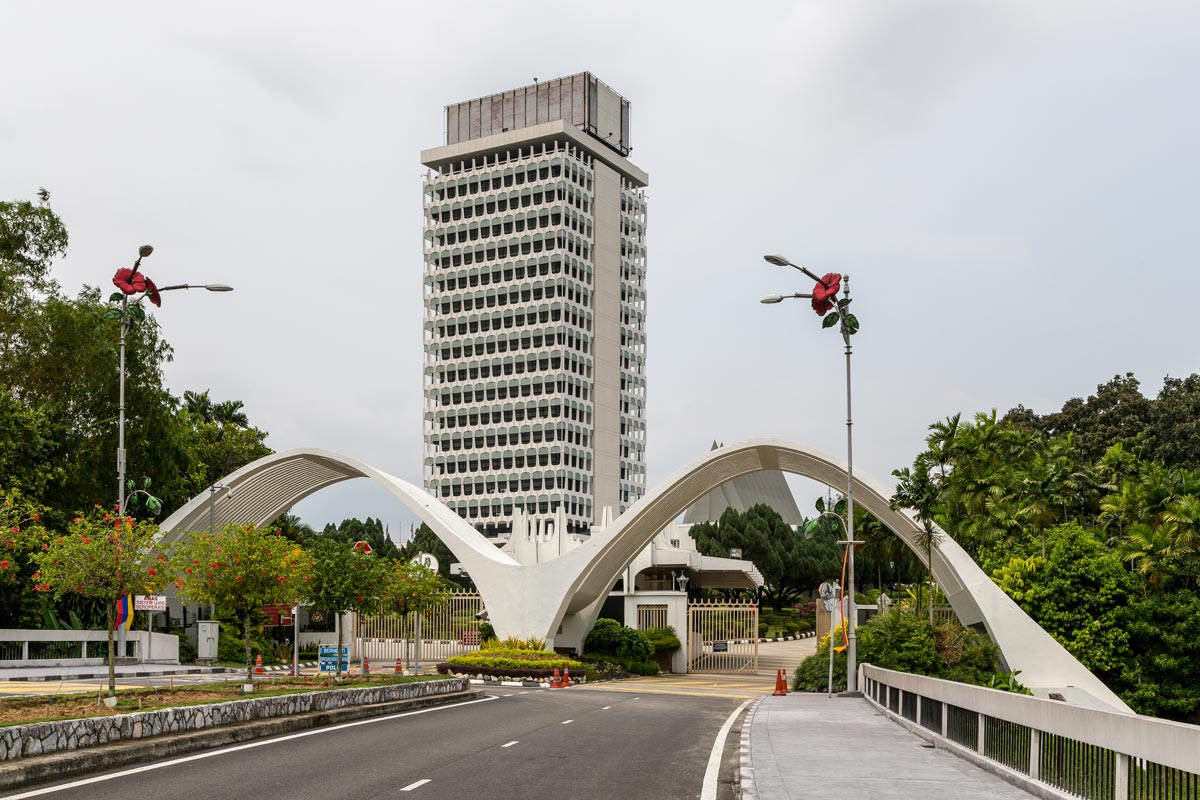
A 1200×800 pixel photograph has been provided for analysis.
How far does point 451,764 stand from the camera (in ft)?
48.1

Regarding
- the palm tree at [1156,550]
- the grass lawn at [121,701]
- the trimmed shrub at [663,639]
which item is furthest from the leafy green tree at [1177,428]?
the grass lawn at [121,701]

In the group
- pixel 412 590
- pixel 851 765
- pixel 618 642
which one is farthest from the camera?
pixel 618 642

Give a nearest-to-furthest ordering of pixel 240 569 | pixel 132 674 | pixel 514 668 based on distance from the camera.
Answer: pixel 240 569 < pixel 132 674 < pixel 514 668

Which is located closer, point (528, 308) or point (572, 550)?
point (572, 550)

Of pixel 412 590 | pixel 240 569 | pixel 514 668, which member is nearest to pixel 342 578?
pixel 240 569

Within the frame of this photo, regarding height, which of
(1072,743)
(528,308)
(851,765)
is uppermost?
(528,308)

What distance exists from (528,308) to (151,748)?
121751 millimetres

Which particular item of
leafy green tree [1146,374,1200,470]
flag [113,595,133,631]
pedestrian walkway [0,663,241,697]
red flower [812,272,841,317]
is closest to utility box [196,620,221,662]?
pedestrian walkway [0,663,241,697]

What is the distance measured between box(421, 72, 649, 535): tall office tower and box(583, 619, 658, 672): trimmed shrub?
74559 mm

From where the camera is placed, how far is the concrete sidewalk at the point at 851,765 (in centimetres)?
1169

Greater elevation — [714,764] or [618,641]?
[714,764]

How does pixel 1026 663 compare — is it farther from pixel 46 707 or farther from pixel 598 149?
pixel 598 149

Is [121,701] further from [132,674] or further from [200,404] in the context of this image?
[200,404]

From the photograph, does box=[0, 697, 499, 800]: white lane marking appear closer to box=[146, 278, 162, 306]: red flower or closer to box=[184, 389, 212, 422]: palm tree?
box=[146, 278, 162, 306]: red flower
